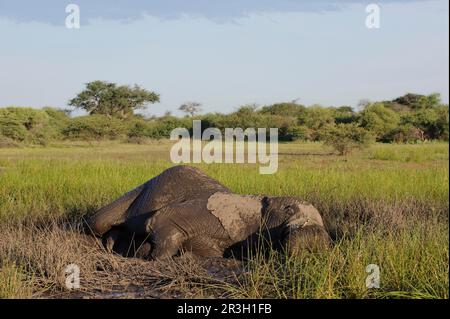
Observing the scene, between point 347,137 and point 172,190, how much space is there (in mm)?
14784

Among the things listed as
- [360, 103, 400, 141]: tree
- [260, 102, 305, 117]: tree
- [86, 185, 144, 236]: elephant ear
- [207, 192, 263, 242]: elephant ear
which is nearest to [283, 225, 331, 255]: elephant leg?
[207, 192, 263, 242]: elephant ear

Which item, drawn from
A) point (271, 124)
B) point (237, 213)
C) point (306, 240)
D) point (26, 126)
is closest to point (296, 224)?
point (306, 240)

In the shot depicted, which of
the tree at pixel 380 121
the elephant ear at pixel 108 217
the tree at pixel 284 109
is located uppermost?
the tree at pixel 284 109

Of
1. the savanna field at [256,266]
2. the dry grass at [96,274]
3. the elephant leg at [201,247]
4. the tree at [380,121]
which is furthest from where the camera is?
the tree at [380,121]

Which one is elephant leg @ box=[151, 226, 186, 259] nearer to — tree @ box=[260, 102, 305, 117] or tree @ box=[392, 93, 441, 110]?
tree @ box=[392, 93, 441, 110]

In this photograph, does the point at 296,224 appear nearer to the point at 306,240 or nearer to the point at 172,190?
the point at 306,240

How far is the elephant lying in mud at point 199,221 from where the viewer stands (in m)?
4.73

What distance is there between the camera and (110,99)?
112 feet

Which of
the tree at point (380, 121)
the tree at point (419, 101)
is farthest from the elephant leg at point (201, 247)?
the tree at point (419, 101)

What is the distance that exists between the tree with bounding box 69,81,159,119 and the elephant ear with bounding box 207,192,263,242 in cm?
2928

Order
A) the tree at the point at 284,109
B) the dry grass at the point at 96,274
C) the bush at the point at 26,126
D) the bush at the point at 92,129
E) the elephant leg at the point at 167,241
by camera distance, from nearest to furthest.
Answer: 1. the dry grass at the point at 96,274
2. the elephant leg at the point at 167,241
3. the bush at the point at 26,126
4. the bush at the point at 92,129
5. the tree at the point at 284,109

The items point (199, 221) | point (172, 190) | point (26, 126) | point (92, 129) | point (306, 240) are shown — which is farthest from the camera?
point (92, 129)

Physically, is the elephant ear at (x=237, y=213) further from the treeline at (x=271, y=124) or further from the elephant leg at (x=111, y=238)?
the treeline at (x=271, y=124)

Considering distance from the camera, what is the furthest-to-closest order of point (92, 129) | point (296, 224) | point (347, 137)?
point (92, 129) < point (347, 137) < point (296, 224)
